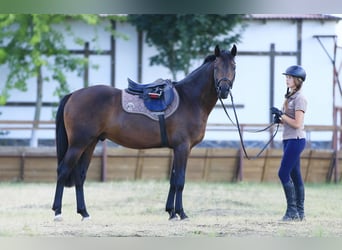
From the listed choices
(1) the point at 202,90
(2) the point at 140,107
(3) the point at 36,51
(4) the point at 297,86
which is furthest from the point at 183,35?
(4) the point at 297,86

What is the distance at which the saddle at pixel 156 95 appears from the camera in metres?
7.69

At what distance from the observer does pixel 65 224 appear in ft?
23.5

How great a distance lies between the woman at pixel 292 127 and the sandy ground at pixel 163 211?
0.27 metres

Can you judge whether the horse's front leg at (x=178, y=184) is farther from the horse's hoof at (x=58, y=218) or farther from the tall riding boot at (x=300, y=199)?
the tall riding boot at (x=300, y=199)

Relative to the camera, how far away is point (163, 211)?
873 cm

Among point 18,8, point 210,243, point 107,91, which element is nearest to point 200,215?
point 107,91

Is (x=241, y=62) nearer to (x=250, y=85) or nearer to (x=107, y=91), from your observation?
(x=250, y=85)

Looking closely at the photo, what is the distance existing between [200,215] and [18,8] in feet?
13.6

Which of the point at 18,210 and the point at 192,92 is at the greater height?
the point at 192,92

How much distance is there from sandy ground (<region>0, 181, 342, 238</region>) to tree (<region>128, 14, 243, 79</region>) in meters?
4.27

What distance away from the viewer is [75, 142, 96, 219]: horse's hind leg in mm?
7523

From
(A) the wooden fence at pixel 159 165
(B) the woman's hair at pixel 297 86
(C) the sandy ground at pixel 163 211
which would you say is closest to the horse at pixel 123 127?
(C) the sandy ground at pixel 163 211

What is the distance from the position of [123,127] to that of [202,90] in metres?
0.81

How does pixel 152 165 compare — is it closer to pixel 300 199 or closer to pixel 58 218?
pixel 300 199
